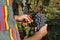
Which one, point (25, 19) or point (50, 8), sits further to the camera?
point (50, 8)

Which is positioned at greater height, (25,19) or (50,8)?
(25,19)

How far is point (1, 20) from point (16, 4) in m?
1.60

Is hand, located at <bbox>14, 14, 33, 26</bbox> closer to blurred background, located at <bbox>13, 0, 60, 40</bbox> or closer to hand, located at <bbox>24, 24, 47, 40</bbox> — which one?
hand, located at <bbox>24, 24, 47, 40</bbox>

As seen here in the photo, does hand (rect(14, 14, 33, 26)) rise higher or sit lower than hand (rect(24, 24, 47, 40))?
higher

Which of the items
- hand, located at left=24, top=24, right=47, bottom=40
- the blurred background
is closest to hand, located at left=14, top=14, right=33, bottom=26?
hand, located at left=24, top=24, right=47, bottom=40

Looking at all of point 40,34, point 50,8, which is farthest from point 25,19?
point 50,8

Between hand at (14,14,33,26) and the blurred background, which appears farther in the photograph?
the blurred background

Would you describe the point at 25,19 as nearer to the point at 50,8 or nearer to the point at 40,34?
the point at 40,34

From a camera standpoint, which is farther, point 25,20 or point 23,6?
point 23,6

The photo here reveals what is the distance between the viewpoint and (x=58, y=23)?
A: 8.23 ft

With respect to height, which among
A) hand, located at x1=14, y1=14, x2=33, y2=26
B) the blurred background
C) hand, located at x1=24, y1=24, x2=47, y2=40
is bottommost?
the blurred background

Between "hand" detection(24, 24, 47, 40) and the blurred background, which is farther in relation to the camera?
the blurred background

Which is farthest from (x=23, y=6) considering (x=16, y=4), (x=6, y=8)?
(x=6, y=8)

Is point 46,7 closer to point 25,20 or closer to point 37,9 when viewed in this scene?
point 37,9
